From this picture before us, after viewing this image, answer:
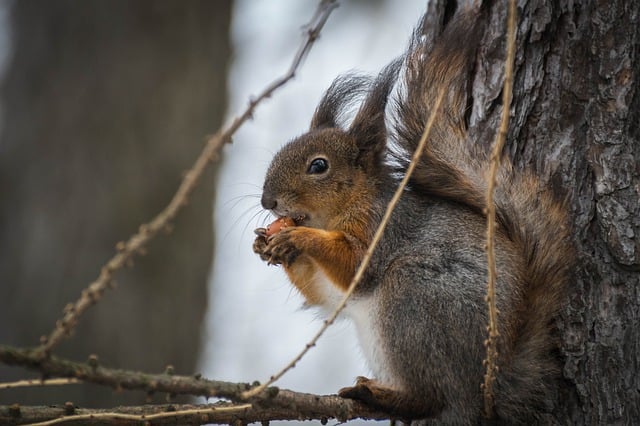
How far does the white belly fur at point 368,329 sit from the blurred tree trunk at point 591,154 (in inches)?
18.3

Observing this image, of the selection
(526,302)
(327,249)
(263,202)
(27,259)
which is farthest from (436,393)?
(27,259)

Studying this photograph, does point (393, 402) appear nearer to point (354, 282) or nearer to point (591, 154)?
point (354, 282)

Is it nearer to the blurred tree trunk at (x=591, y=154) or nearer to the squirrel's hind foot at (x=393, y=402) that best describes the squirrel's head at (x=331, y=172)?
the blurred tree trunk at (x=591, y=154)

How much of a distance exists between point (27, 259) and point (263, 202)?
1.60 meters

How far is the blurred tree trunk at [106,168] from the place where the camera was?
3701 mm

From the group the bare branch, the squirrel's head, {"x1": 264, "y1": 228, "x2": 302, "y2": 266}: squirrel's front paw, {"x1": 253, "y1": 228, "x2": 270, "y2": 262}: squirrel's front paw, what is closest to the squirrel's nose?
the squirrel's head

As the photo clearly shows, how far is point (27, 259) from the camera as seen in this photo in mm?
3762

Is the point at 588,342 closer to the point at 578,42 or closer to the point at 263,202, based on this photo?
the point at 578,42

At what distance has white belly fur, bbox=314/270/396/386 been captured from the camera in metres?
2.20

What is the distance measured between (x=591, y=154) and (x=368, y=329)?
2.53 ft

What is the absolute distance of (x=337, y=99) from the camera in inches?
114

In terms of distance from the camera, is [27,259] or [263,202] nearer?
[263,202]

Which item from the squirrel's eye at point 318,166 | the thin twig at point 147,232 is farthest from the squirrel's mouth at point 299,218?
the thin twig at point 147,232

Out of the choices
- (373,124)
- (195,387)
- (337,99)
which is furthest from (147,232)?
(337,99)
